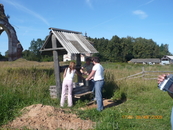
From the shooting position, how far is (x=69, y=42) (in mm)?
6918

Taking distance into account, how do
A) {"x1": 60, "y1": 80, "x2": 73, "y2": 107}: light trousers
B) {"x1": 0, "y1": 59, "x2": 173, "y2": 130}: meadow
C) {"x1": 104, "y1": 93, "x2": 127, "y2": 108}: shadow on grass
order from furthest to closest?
{"x1": 104, "y1": 93, "x2": 127, "y2": 108}: shadow on grass < {"x1": 60, "y1": 80, "x2": 73, "y2": 107}: light trousers < {"x1": 0, "y1": 59, "x2": 173, "y2": 130}: meadow

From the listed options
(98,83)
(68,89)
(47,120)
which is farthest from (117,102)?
(47,120)

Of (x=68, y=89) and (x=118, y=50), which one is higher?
(x=118, y=50)

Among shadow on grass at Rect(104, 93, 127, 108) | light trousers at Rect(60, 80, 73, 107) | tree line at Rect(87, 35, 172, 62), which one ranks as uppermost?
tree line at Rect(87, 35, 172, 62)

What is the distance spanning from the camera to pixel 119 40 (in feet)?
237

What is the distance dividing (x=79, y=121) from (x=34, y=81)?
353 centimetres

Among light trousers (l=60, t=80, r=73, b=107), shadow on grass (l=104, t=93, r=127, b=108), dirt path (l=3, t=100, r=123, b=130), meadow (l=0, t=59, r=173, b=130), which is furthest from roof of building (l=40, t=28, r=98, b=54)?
dirt path (l=3, t=100, r=123, b=130)

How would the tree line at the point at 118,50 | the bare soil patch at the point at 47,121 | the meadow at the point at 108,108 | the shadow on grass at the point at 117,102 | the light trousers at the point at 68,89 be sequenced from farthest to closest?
the tree line at the point at 118,50
the shadow on grass at the point at 117,102
the light trousers at the point at 68,89
the meadow at the point at 108,108
the bare soil patch at the point at 47,121

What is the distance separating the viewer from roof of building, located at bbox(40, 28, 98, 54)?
657cm

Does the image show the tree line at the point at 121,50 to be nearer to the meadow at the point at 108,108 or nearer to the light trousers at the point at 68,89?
the meadow at the point at 108,108

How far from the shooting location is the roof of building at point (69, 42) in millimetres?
6574

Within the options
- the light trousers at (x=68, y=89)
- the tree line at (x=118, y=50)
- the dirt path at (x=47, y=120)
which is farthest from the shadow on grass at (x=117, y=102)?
the tree line at (x=118, y=50)

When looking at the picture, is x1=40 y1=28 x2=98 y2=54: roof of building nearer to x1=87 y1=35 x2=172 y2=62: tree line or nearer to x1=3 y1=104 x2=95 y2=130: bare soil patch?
x1=3 y1=104 x2=95 y2=130: bare soil patch

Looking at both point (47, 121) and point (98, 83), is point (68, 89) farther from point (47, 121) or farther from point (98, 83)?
point (47, 121)
